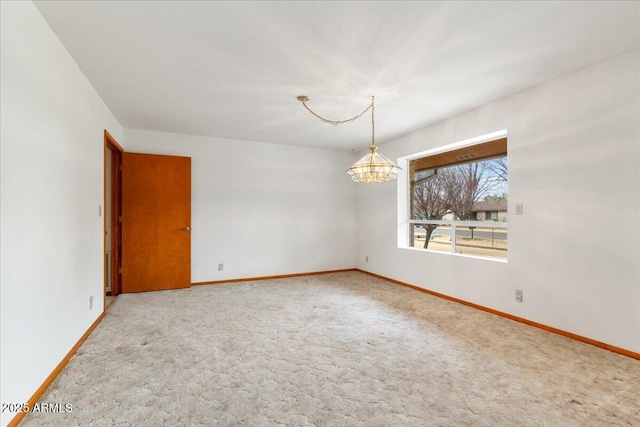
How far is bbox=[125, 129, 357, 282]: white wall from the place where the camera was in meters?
4.92

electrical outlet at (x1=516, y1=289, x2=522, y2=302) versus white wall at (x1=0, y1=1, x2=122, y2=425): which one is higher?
white wall at (x1=0, y1=1, x2=122, y2=425)

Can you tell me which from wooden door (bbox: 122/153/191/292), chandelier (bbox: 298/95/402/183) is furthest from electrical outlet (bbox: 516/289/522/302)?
wooden door (bbox: 122/153/191/292)

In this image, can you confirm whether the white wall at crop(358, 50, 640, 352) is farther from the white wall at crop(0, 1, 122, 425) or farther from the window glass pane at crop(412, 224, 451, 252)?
the white wall at crop(0, 1, 122, 425)

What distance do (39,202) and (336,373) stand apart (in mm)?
2256

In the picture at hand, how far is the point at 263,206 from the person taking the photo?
538 cm

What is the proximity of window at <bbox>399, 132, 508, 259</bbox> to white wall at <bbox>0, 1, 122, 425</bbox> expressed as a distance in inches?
166

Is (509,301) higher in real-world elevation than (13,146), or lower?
lower

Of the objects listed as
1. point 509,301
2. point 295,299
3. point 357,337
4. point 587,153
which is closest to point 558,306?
point 509,301

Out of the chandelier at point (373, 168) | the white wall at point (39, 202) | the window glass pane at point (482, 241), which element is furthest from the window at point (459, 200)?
the white wall at point (39, 202)

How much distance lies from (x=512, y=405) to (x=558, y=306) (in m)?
1.58

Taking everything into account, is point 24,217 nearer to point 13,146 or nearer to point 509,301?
point 13,146

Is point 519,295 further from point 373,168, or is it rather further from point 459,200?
point 373,168

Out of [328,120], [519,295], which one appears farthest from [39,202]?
[519,295]

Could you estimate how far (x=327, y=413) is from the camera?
1.76 meters
